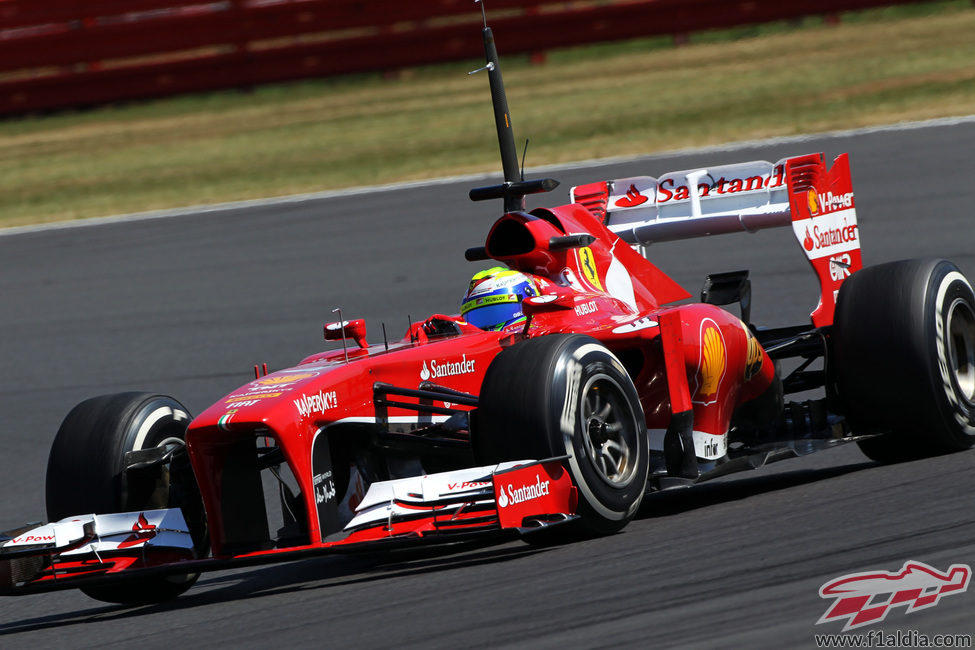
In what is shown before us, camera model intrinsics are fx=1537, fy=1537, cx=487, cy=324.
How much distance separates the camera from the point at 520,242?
24.3 ft

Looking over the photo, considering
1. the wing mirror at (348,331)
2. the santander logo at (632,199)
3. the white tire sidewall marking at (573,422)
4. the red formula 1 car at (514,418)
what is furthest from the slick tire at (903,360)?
the wing mirror at (348,331)

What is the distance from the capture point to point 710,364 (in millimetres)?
7137

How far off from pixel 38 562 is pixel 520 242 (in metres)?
2.68

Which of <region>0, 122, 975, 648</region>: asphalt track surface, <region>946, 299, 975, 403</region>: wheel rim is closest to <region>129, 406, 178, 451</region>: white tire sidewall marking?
<region>0, 122, 975, 648</region>: asphalt track surface

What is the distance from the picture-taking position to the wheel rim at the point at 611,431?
625 centimetres

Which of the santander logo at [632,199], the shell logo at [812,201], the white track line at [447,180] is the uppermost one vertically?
the white track line at [447,180]

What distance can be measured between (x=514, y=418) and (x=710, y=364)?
4.84 feet

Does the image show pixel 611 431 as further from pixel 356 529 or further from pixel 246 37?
pixel 246 37

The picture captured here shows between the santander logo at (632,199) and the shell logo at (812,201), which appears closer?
the shell logo at (812,201)

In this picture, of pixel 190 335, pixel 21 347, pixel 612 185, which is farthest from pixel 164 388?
pixel 612 185

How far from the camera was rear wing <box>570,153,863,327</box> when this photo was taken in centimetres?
830

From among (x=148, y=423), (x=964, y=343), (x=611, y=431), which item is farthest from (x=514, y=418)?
(x=964, y=343)

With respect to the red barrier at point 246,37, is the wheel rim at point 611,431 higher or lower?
lower

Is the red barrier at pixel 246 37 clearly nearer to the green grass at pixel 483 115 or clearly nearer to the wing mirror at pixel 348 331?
the green grass at pixel 483 115
